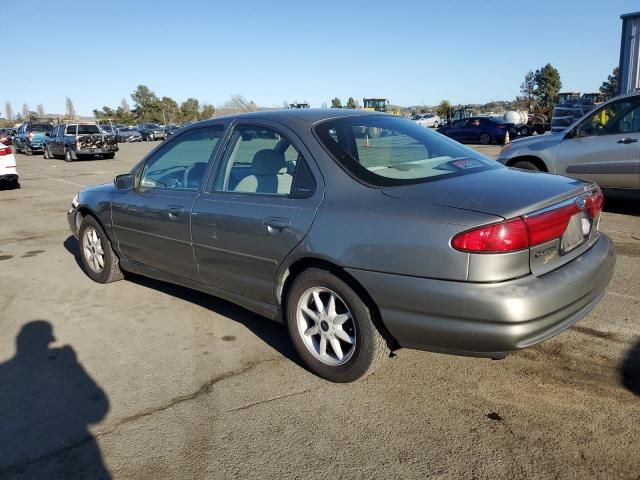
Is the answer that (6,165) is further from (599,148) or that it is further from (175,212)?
(599,148)

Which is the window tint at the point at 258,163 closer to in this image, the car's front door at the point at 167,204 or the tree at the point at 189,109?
the car's front door at the point at 167,204

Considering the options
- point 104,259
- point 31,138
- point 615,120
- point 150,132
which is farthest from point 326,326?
point 150,132

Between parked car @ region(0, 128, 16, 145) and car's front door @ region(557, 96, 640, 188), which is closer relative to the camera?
car's front door @ region(557, 96, 640, 188)

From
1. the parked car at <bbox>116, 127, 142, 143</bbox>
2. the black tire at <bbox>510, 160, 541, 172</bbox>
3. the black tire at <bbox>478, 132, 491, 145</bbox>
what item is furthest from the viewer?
the parked car at <bbox>116, 127, 142, 143</bbox>

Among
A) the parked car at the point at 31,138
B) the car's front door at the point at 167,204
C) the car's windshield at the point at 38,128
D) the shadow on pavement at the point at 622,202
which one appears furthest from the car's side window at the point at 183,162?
the car's windshield at the point at 38,128

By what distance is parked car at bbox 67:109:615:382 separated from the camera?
256cm

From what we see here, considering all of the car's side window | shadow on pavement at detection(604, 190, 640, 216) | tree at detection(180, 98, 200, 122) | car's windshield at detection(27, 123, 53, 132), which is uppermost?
tree at detection(180, 98, 200, 122)

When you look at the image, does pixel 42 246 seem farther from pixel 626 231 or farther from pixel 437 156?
pixel 626 231

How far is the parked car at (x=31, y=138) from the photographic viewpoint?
2986 centimetres

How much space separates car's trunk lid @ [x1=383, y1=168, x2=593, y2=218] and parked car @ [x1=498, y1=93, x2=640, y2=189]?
14.9 ft

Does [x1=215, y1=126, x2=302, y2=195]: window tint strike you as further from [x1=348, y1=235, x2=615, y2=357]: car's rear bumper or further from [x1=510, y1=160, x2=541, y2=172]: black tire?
[x1=510, y1=160, x2=541, y2=172]: black tire

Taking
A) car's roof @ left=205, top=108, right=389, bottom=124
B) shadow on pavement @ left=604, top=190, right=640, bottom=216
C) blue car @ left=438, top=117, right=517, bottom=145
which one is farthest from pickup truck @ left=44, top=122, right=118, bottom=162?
car's roof @ left=205, top=108, right=389, bottom=124

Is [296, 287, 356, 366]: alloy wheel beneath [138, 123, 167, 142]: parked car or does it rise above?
beneath

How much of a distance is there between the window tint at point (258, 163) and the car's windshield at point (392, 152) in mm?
291
